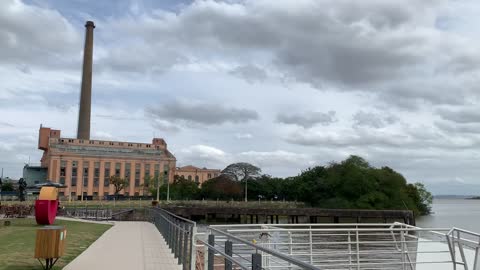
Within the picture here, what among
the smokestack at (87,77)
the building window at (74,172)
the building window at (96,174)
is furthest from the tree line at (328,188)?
the smokestack at (87,77)

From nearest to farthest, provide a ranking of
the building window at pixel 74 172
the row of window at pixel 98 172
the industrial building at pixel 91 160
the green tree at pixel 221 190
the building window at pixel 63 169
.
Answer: the green tree at pixel 221 190 → the industrial building at pixel 91 160 → the building window at pixel 63 169 → the row of window at pixel 98 172 → the building window at pixel 74 172

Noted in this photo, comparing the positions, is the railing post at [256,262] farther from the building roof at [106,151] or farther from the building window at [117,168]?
the building window at [117,168]

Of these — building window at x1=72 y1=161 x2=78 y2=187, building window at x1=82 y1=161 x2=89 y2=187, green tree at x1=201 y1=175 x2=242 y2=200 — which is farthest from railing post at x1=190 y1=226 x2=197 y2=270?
building window at x1=82 y1=161 x2=89 y2=187

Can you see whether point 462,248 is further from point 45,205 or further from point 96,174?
point 96,174

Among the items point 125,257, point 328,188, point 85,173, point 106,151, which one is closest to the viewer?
point 125,257

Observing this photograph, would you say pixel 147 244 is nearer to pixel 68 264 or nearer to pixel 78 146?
pixel 68 264

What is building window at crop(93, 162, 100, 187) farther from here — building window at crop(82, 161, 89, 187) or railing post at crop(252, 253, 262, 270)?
railing post at crop(252, 253, 262, 270)

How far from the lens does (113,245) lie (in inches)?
648

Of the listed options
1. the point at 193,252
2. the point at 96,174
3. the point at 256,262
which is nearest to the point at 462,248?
the point at 193,252

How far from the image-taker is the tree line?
268ft

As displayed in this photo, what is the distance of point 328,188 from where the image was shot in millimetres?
95188

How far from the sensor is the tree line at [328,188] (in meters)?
81.8

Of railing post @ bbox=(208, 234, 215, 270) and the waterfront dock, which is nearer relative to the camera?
railing post @ bbox=(208, 234, 215, 270)

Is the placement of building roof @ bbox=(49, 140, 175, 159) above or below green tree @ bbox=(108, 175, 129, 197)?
above
